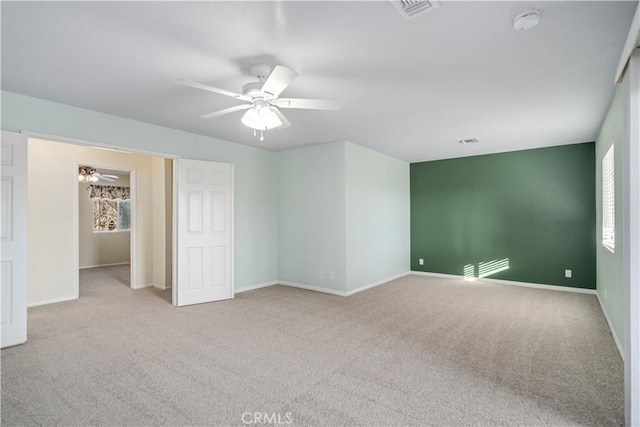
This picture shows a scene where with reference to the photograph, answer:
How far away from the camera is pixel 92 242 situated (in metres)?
8.23

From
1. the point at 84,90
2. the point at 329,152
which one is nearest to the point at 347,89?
the point at 329,152

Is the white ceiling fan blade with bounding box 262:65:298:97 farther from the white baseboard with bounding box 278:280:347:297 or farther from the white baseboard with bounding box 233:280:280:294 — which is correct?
the white baseboard with bounding box 233:280:280:294

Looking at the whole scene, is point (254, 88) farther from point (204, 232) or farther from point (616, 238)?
point (616, 238)

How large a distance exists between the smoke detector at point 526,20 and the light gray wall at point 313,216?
3220 mm

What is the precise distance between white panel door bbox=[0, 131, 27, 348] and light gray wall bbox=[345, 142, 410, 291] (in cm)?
394

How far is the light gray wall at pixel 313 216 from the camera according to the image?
5.15 m

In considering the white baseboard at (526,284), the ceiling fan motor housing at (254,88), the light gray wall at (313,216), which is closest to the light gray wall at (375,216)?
the light gray wall at (313,216)

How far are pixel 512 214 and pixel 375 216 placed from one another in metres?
2.54

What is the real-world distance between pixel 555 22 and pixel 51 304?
650 cm

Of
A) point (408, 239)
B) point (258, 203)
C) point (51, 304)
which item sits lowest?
point (51, 304)

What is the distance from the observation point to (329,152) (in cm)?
526

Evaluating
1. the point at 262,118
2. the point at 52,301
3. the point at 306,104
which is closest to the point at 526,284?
the point at 306,104

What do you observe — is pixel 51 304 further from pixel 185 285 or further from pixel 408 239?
pixel 408 239

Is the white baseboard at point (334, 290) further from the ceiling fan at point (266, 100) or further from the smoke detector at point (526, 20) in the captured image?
the smoke detector at point (526, 20)
